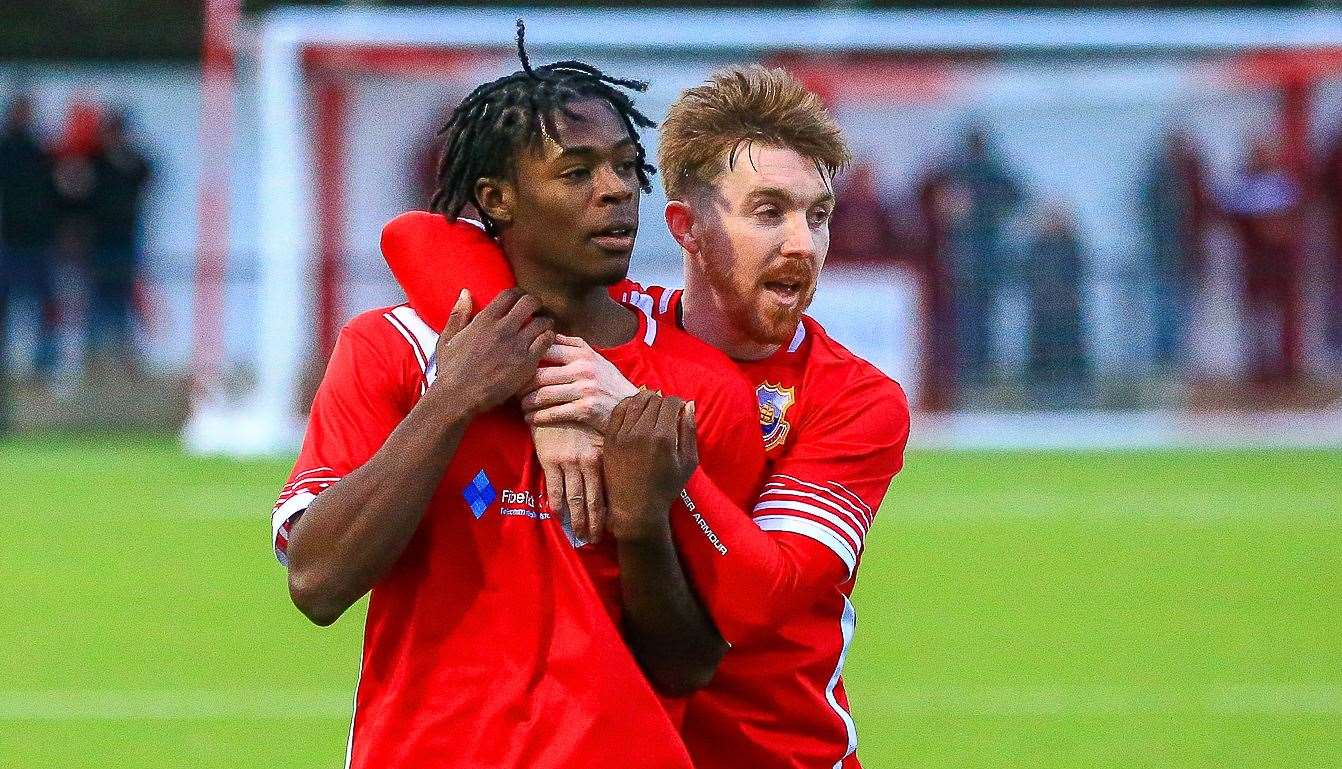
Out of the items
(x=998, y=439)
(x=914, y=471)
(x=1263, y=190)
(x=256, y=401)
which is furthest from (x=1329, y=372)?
(x=256, y=401)

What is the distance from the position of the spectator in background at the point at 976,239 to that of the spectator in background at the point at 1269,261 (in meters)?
1.87

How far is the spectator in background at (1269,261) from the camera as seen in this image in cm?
1578

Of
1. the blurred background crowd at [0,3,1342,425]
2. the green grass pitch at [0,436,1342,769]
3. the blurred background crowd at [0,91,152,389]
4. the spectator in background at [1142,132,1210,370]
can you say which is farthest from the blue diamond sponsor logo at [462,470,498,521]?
the blurred background crowd at [0,91,152,389]

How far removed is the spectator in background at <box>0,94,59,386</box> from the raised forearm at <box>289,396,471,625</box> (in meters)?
14.6

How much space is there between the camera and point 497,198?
9.90ft

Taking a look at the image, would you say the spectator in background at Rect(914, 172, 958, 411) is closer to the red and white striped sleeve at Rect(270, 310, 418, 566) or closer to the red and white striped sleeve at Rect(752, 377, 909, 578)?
the red and white striped sleeve at Rect(752, 377, 909, 578)

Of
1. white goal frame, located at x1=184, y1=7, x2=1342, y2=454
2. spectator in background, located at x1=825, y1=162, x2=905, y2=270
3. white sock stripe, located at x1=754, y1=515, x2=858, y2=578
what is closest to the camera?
white sock stripe, located at x1=754, y1=515, x2=858, y2=578

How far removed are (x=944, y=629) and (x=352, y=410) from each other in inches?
214

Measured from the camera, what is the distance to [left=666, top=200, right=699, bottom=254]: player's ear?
3.44 meters

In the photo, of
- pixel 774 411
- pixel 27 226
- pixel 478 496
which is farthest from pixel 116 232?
pixel 478 496

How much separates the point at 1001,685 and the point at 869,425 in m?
3.71

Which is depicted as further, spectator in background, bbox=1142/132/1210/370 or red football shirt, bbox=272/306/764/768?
spectator in background, bbox=1142/132/1210/370

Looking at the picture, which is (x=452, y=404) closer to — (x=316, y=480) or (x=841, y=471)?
(x=316, y=480)

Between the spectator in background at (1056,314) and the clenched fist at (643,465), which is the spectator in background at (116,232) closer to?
the spectator in background at (1056,314)
